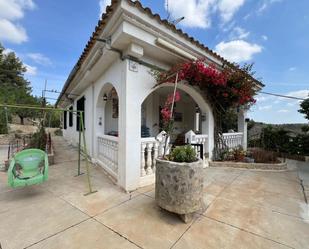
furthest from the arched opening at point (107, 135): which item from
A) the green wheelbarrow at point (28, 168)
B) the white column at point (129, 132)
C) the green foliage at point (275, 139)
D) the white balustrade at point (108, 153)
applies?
the green foliage at point (275, 139)

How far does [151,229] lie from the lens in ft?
8.31

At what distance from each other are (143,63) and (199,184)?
312 cm

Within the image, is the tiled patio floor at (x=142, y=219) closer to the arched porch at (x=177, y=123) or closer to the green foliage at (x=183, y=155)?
the arched porch at (x=177, y=123)

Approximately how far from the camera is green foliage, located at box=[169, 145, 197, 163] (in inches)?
114

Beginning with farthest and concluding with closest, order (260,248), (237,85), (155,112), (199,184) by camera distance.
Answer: (155,112)
(237,85)
(199,184)
(260,248)

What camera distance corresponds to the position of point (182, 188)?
2.67 metres

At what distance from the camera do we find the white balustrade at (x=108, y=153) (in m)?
4.82

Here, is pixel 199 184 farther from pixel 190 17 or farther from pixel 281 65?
pixel 281 65

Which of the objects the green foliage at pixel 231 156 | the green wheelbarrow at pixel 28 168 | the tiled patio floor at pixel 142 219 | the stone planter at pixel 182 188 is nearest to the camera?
the tiled patio floor at pixel 142 219

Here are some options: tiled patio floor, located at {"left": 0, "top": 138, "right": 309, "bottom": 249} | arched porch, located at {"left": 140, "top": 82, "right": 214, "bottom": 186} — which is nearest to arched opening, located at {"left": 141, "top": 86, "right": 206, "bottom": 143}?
arched porch, located at {"left": 140, "top": 82, "right": 214, "bottom": 186}

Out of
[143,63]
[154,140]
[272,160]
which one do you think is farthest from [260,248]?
[272,160]

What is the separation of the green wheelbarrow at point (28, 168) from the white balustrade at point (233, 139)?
6.44m

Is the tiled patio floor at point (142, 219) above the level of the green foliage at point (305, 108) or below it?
below

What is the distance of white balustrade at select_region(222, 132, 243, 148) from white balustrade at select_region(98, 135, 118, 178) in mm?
4665
